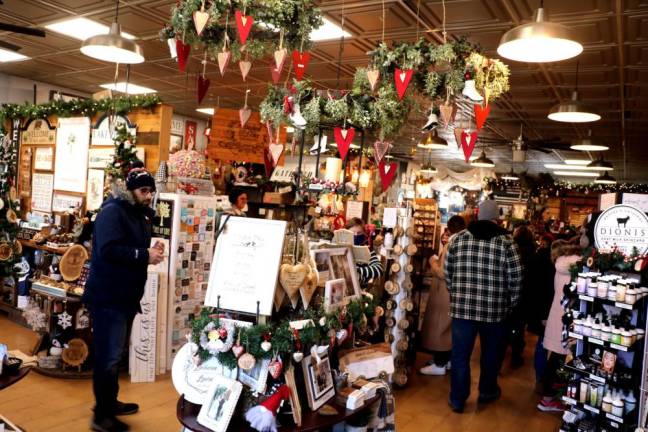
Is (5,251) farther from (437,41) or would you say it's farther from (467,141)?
(437,41)

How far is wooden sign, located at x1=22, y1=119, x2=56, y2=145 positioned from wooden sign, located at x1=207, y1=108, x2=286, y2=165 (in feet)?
8.17

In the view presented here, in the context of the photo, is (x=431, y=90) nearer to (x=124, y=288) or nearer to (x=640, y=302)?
(x=640, y=302)

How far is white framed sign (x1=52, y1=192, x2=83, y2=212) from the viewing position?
6473mm

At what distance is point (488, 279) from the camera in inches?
167

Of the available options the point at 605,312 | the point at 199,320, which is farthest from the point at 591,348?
the point at 199,320

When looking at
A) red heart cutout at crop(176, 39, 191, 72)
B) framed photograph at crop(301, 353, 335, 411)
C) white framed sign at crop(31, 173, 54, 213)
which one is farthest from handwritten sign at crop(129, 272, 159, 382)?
white framed sign at crop(31, 173, 54, 213)

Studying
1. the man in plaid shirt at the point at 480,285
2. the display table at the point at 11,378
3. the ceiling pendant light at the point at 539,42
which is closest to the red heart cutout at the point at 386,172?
the man in plaid shirt at the point at 480,285

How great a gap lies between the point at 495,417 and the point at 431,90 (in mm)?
2923

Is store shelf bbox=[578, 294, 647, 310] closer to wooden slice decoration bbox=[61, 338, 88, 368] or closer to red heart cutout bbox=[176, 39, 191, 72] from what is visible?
red heart cutout bbox=[176, 39, 191, 72]

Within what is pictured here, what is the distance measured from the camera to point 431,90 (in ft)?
10.7

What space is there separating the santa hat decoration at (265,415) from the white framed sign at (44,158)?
19.9 feet

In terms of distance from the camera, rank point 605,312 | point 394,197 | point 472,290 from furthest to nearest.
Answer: point 394,197 < point 472,290 < point 605,312

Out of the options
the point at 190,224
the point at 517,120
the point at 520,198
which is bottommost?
the point at 190,224

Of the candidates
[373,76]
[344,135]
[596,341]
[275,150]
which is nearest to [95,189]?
[275,150]
